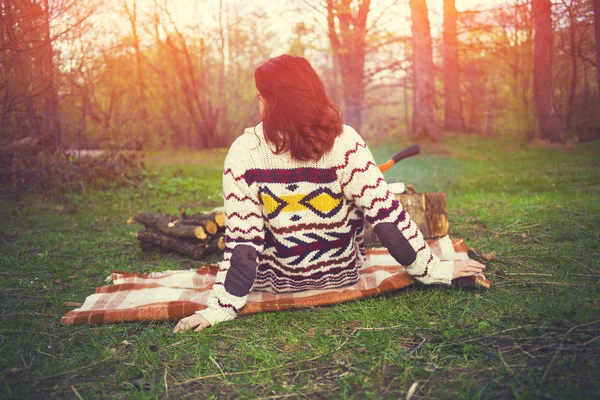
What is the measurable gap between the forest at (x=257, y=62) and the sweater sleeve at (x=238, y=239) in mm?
3539

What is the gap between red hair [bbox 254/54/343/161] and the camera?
90.4 inches

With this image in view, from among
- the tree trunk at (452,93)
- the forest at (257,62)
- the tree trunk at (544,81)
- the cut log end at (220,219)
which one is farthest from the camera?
the tree trunk at (452,93)

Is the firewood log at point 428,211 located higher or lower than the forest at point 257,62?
lower

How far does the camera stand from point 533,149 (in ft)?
34.6

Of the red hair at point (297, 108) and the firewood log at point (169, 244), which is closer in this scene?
the red hair at point (297, 108)

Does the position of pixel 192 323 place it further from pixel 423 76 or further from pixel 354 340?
pixel 423 76

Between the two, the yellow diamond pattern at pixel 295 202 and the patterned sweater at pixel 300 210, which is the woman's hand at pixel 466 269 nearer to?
the patterned sweater at pixel 300 210

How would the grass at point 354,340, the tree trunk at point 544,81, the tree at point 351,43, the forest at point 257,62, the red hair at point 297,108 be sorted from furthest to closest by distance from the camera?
the tree at point 351,43 < the tree trunk at point 544,81 < the forest at point 257,62 < the red hair at point 297,108 < the grass at point 354,340

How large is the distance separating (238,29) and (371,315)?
48.9 feet

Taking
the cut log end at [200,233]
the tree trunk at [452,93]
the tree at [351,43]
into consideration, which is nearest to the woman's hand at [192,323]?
the cut log end at [200,233]

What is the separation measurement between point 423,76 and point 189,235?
9.64m

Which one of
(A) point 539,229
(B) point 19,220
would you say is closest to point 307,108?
(A) point 539,229

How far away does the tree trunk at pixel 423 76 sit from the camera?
11.6m

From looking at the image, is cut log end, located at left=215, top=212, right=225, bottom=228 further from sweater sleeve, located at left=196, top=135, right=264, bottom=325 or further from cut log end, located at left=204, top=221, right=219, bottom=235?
sweater sleeve, located at left=196, top=135, right=264, bottom=325
